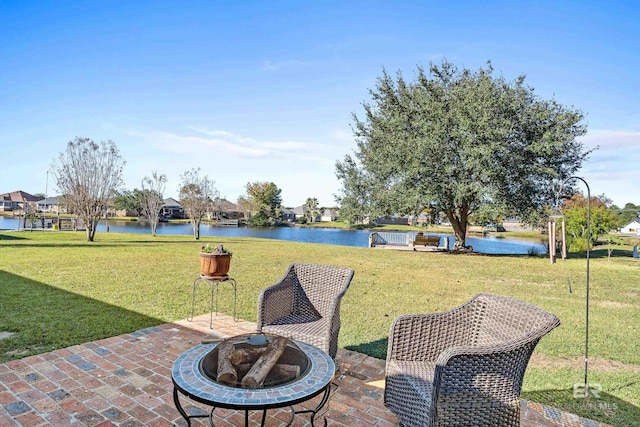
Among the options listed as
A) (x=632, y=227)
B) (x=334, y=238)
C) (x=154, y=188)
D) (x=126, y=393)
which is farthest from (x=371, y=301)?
(x=632, y=227)

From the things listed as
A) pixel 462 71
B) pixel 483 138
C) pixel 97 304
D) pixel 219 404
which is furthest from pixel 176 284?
pixel 462 71

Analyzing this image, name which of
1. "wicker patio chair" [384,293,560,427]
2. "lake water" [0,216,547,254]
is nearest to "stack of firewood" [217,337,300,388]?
"wicker patio chair" [384,293,560,427]

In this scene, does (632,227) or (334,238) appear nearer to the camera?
(334,238)

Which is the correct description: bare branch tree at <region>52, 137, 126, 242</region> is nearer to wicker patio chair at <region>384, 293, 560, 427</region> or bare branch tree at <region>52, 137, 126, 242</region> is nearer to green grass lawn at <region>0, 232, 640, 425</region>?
green grass lawn at <region>0, 232, 640, 425</region>

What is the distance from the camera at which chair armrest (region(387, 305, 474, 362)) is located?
2.16 m

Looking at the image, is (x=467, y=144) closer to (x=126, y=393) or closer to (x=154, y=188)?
(x=126, y=393)

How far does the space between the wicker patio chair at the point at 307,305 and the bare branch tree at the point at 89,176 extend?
16.1 meters

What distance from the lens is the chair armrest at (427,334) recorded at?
7.07 ft

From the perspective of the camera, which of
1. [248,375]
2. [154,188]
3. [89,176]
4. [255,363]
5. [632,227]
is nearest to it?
[248,375]

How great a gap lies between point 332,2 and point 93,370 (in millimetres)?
8948

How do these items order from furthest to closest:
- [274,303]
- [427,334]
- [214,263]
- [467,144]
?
[467,144] < [214,263] < [274,303] < [427,334]

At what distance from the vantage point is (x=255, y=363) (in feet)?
5.57

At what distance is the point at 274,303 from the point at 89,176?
1749 cm

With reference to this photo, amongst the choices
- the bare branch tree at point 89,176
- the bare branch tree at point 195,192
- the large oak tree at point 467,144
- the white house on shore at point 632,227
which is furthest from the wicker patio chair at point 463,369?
the white house on shore at point 632,227
